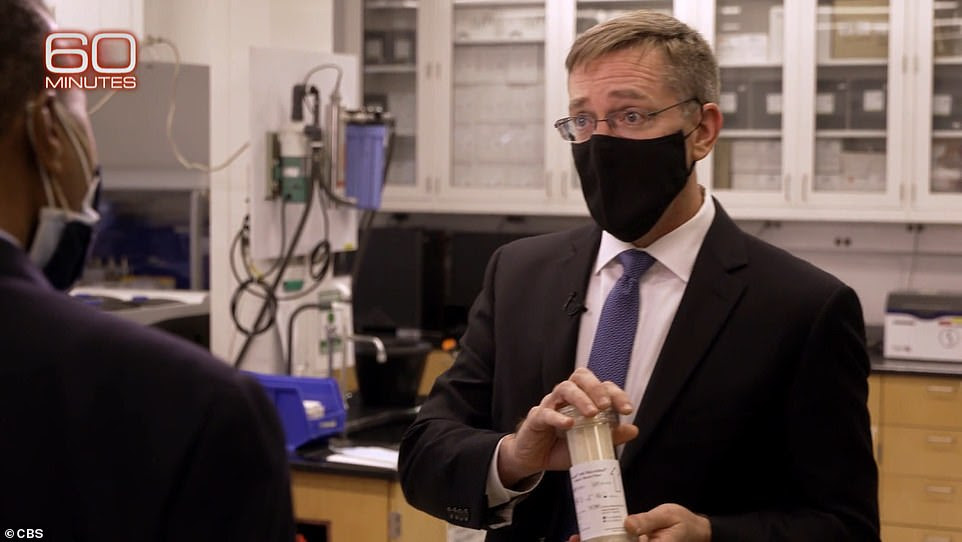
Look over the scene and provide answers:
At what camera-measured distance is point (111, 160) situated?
3957mm

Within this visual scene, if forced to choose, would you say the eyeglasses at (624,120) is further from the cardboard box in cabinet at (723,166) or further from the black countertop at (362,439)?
the cardboard box in cabinet at (723,166)

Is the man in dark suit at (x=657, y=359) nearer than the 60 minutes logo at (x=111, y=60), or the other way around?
the man in dark suit at (x=657, y=359)

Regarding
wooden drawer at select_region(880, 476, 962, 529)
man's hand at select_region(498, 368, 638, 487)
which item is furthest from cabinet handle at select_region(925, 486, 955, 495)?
man's hand at select_region(498, 368, 638, 487)

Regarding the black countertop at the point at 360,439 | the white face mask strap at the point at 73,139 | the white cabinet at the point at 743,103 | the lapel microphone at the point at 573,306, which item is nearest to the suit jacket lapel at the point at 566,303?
the lapel microphone at the point at 573,306

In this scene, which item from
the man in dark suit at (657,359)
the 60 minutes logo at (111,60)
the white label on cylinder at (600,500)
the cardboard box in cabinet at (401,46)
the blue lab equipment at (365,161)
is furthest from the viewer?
the cardboard box in cabinet at (401,46)

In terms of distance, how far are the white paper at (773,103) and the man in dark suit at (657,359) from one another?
10.6 ft

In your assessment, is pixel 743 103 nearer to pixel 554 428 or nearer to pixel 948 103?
pixel 948 103

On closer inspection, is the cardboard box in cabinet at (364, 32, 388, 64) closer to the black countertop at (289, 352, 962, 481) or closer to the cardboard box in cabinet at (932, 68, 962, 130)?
the black countertop at (289, 352, 962, 481)

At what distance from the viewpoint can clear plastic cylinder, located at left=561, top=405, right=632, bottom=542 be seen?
1173mm

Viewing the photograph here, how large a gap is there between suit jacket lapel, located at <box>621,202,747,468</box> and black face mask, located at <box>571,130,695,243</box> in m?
0.08

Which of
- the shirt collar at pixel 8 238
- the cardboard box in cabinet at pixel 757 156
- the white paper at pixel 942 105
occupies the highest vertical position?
the white paper at pixel 942 105

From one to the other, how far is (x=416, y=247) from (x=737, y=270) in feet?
10.8

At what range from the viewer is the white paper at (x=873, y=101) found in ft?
14.8

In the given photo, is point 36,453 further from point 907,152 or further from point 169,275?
point 907,152
